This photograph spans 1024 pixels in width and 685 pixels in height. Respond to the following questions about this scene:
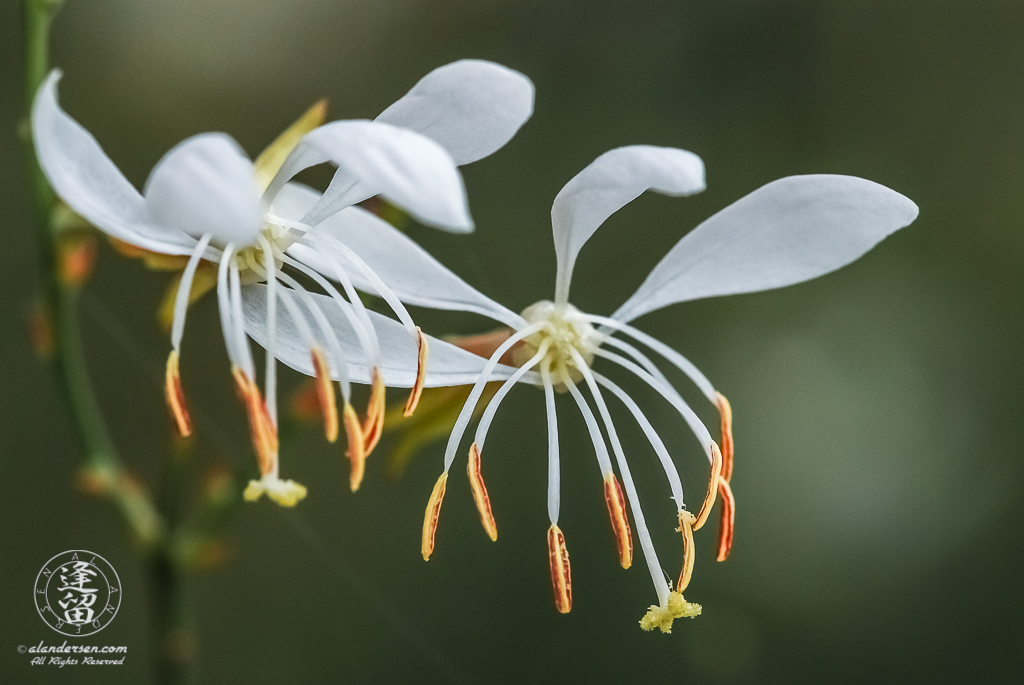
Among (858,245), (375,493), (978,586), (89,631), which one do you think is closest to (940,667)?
(978,586)

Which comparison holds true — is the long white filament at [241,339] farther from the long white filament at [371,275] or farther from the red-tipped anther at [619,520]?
the red-tipped anther at [619,520]

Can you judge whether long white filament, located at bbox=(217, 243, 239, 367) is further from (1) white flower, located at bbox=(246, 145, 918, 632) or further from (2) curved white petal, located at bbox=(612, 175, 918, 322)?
(2) curved white petal, located at bbox=(612, 175, 918, 322)

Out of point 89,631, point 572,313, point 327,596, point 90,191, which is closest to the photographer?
point 90,191

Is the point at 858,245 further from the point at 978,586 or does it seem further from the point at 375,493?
the point at 978,586

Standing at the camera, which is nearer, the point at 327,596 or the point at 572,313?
the point at 572,313

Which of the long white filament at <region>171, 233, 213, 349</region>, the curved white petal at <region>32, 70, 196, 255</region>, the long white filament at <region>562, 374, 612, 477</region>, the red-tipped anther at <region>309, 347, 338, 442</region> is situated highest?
the curved white petal at <region>32, 70, 196, 255</region>

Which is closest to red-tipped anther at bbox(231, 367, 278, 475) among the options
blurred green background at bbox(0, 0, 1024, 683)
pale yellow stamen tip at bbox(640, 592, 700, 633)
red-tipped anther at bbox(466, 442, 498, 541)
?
red-tipped anther at bbox(466, 442, 498, 541)
